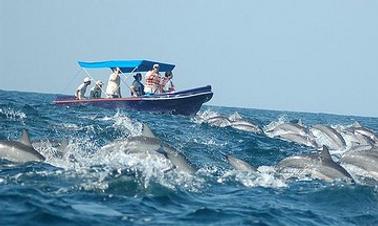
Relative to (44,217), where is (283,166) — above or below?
above

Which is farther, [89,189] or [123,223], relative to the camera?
[89,189]

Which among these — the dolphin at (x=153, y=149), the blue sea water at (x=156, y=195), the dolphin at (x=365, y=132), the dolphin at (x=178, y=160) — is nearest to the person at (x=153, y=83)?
the dolphin at (x=365, y=132)

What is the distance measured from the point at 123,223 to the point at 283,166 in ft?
22.7

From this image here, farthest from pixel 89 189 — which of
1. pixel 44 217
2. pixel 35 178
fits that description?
pixel 44 217

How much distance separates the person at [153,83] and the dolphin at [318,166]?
1795 centimetres

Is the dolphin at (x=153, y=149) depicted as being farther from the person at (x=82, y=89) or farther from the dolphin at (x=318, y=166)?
the person at (x=82, y=89)

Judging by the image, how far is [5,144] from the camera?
12.3 m

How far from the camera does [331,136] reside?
24484mm

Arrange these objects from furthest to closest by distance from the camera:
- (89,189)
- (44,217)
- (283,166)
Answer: (283,166)
(89,189)
(44,217)

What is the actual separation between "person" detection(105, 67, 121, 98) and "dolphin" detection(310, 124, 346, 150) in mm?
10996

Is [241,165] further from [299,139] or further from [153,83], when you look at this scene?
[153,83]

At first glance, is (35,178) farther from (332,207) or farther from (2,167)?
(332,207)

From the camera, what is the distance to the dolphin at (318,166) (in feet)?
44.5

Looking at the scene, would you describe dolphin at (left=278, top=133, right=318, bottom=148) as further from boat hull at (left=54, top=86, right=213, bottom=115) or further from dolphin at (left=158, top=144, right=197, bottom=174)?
dolphin at (left=158, top=144, right=197, bottom=174)
